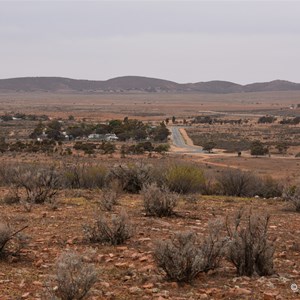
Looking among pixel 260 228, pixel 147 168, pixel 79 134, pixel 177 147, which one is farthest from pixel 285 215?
pixel 79 134

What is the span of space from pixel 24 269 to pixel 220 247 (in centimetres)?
287

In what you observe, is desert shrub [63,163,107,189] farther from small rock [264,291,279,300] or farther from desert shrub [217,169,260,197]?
small rock [264,291,279,300]

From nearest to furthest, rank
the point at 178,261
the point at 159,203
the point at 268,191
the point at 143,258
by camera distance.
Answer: the point at 178,261 → the point at 143,258 → the point at 159,203 → the point at 268,191

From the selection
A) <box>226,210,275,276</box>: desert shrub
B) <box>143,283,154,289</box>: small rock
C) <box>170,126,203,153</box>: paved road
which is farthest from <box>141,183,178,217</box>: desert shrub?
<box>170,126,203,153</box>: paved road

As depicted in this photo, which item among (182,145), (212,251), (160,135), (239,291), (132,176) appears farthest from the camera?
(160,135)

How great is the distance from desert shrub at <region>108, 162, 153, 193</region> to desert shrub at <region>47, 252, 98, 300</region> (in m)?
11.4

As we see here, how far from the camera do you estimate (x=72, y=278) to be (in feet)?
18.9

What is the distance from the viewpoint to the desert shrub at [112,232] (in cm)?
904

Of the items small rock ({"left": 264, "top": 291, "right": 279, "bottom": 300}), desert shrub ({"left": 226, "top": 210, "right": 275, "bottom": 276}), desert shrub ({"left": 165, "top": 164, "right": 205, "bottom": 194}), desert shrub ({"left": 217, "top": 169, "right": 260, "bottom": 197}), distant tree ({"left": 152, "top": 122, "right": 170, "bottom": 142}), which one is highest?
desert shrub ({"left": 226, "top": 210, "right": 275, "bottom": 276})

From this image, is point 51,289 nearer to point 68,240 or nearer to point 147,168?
point 68,240

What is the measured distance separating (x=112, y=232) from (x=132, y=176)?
341 inches

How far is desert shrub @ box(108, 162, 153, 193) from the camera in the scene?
1747 cm

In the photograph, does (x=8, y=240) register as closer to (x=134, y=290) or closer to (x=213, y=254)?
(x=134, y=290)

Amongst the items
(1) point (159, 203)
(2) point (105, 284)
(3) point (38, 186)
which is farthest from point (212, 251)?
(3) point (38, 186)
